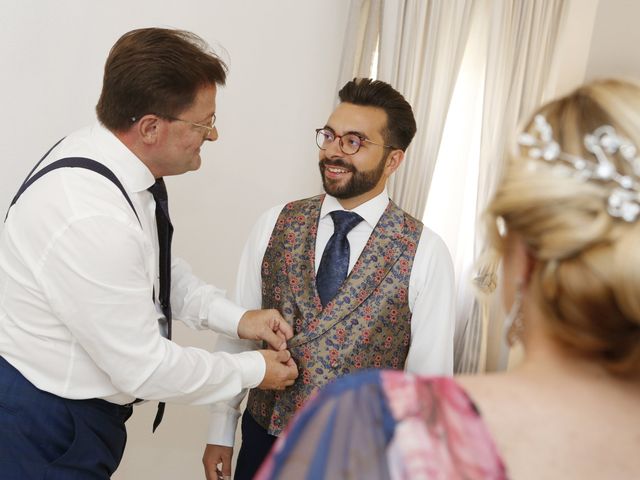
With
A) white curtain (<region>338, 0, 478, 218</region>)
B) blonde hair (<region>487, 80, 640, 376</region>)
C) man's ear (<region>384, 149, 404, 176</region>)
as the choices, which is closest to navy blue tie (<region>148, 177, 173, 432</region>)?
man's ear (<region>384, 149, 404, 176</region>)

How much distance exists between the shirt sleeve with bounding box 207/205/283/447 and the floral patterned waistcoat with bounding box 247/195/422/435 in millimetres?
89

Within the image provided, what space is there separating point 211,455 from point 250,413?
0.17m

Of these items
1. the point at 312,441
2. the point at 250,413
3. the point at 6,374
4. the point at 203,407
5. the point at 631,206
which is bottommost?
the point at 203,407

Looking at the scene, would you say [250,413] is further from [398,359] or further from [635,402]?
[635,402]

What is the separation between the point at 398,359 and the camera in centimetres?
201

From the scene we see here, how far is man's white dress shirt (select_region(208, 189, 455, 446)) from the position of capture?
6.43ft

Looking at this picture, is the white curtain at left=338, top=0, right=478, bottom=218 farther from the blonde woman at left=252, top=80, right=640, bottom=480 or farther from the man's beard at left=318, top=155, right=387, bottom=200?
the blonde woman at left=252, top=80, right=640, bottom=480

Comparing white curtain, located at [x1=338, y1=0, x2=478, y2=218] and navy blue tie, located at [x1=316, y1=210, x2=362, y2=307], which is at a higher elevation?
white curtain, located at [x1=338, y1=0, x2=478, y2=218]

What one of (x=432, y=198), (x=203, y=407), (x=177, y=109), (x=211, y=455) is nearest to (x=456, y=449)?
(x=177, y=109)

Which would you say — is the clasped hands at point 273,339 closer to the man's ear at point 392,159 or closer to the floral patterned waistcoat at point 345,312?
the floral patterned waistcoat at point 345,312

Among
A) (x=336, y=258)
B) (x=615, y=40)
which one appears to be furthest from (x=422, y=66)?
(x=336, y=258)

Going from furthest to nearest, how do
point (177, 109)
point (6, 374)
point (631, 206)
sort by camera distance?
point (177, 109) → point (6, 374) → point (631, 206)

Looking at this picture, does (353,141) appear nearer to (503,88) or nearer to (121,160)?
(121,160)

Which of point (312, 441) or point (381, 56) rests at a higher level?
point (381, 56)
